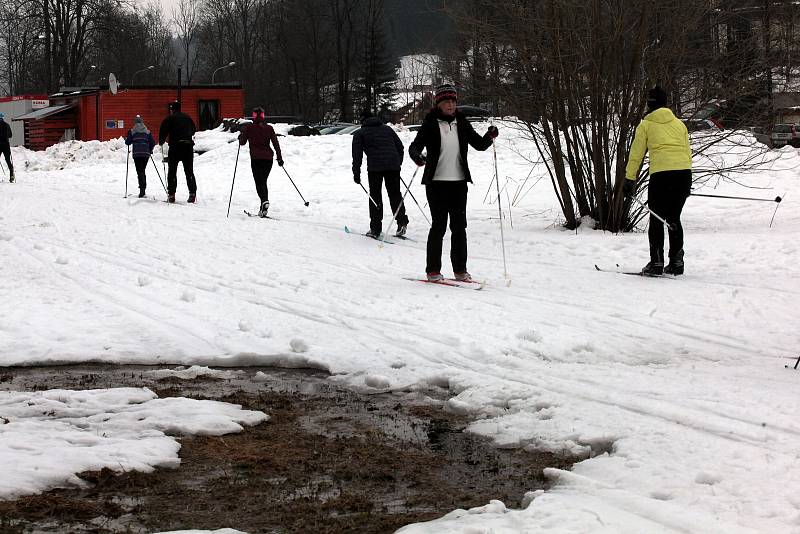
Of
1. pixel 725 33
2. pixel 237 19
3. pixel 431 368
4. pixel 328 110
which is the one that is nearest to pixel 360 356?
pixel 431 368

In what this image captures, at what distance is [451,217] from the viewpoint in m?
9.07

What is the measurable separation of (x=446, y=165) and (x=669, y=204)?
2.33 meters

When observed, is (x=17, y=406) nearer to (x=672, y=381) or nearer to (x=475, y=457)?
(x=475, y=457)

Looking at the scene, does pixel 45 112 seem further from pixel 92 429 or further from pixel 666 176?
pixel 92 429

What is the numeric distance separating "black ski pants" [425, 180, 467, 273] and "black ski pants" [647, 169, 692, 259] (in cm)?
193

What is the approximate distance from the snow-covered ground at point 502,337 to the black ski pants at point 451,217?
13.9 inches

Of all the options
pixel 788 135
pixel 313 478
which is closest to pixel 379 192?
pixel 313 478

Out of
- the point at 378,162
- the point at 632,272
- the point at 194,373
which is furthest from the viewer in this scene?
the point at 378,162

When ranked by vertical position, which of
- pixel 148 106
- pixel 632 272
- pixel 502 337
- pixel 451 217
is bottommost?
pixel 502 337

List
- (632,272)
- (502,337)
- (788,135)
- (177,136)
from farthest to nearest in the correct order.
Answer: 1. (788,135)
2. (177,136)
3. (632,272)
4. (502,337)

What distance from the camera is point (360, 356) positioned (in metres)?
6.44

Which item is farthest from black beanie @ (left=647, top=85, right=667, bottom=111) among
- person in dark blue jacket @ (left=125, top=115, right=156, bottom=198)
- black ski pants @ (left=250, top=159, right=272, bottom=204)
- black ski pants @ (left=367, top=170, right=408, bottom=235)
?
person in dark blue jacket @ (left=125, top=115, right=156, bottom=198)

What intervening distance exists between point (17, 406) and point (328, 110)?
2764 inches

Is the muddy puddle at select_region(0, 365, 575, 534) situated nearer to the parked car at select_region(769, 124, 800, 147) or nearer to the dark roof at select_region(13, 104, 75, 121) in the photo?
the parked car at select_region(769, 124, 800, 147)
